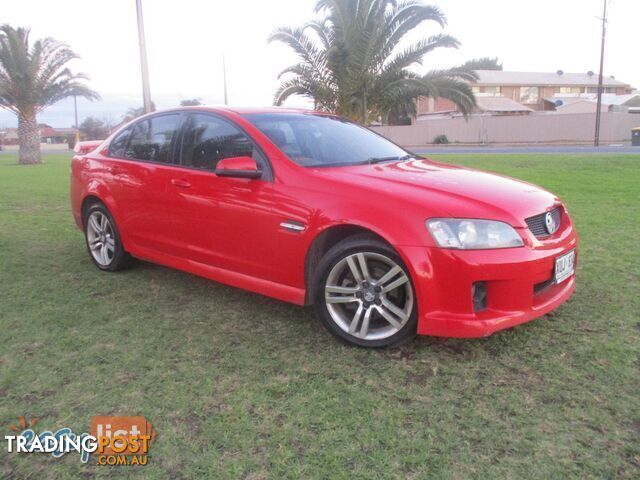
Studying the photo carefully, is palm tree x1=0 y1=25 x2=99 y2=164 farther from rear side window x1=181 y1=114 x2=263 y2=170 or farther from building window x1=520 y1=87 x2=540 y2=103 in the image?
building window x1=520 y1=87 x2=540 y2=103

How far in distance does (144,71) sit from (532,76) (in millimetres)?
61148

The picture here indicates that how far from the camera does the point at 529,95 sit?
2447 inches

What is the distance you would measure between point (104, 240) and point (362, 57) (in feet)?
33.9

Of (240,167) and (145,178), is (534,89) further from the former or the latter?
(240,167)

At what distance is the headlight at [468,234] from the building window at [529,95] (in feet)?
210

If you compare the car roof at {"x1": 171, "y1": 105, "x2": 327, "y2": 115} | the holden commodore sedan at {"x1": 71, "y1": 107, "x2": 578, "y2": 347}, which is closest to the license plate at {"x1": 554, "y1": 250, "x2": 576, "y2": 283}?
the holden commodore sedan at {"x1": 71, "y1": 107, "x2": 578, "y2": 347}

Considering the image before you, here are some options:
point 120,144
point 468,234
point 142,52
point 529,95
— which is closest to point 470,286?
point 468,234

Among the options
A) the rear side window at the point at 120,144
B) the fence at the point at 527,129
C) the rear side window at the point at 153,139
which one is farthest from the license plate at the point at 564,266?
the fence at the point at 527,129

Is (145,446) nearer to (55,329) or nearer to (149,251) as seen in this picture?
(55,329)

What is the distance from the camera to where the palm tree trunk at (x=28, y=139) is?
2572 cm

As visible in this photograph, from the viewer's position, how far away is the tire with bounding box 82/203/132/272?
4.96 metres

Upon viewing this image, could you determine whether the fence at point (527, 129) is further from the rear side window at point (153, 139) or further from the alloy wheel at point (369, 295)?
the alloy wheel at point (369, 295)

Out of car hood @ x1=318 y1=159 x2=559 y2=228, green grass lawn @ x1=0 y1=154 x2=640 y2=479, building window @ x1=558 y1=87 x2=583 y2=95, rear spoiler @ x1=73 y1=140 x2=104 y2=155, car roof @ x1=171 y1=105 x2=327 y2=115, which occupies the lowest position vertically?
green grass lawn @ x1=0 y1=154 x2=640 y2=479

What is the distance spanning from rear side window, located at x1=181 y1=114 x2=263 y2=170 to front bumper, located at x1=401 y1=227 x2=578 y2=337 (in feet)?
4.88
